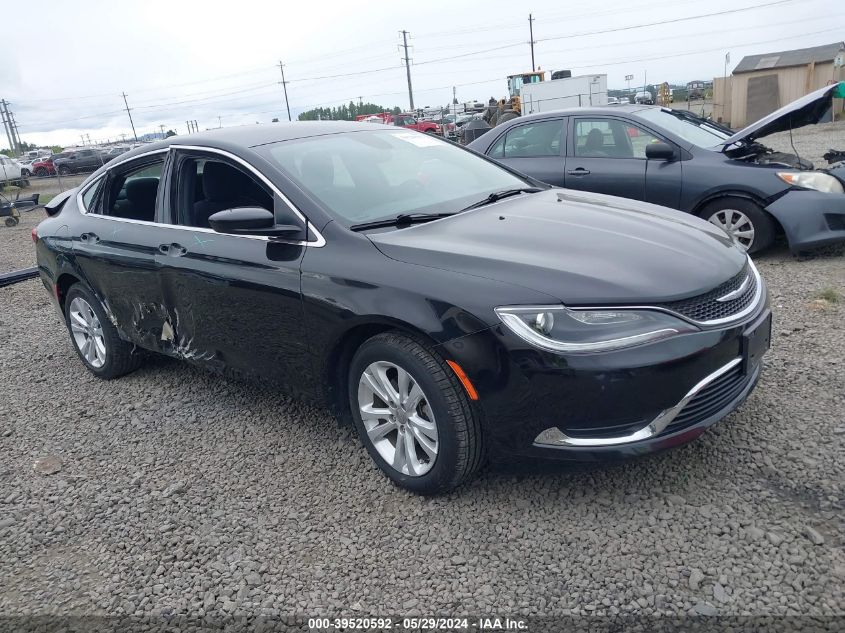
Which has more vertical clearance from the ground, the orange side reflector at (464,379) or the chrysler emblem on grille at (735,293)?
the chrysler emblem on grille at (735,293)

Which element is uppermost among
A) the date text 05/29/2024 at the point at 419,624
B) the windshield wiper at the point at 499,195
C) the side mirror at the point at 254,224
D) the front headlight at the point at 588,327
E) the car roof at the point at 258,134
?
the car roof at the point at 258,134

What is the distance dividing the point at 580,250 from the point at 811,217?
4080mm

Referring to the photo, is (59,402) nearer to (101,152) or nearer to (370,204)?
(370,204)

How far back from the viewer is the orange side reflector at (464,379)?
2.64m

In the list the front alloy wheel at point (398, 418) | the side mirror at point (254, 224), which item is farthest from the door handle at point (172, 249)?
the front alloy wheel at point (398, 418)

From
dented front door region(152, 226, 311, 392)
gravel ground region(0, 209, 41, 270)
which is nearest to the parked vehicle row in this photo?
gravel ground region(0, 209, 41, 270)

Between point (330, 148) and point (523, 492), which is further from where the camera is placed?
point (330, 148)

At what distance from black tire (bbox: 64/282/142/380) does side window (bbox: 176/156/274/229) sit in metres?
1.22

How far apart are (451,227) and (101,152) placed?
143ft

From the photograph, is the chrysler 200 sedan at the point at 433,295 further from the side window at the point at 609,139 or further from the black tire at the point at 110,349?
the side window at the point at 609,139

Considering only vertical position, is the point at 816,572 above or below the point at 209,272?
below

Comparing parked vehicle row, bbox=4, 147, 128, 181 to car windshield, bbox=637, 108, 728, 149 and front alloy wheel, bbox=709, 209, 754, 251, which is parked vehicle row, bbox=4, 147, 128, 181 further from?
front alloy wheel, bbox=709, 209, 754, 251

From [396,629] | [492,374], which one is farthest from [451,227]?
[396,629]

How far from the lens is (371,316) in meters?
2.86
